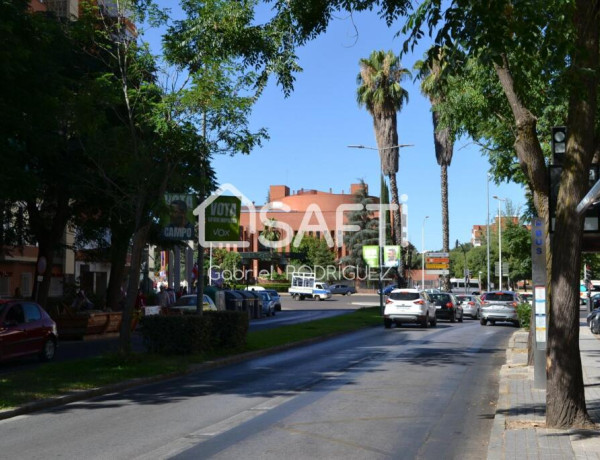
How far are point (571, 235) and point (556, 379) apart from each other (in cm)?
164

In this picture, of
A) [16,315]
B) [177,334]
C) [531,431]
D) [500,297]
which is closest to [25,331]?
[16,315]

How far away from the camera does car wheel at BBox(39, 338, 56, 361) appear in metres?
19.5

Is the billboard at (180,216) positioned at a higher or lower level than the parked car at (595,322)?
higher

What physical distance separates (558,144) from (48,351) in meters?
13.8

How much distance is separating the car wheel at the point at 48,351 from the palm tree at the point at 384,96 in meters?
30.8

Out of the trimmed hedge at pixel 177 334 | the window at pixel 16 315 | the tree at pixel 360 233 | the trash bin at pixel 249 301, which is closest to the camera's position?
the window at pixel 16 315

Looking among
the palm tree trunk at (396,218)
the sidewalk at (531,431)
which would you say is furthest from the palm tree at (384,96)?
the sidewalk at (531,431)

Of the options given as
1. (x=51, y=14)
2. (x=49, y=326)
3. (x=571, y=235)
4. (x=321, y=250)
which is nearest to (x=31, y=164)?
(x=51, y=14)

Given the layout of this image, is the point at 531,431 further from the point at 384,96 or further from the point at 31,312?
the point at 384,96

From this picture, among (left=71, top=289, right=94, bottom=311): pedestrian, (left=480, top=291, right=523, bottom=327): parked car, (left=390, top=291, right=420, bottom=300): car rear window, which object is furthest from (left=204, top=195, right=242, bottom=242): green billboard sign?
(left=480, top=291, right=523, bottom=327): parked car

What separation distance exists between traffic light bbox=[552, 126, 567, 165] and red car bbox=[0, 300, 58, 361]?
1235 centimetres

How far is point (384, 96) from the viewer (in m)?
48.7

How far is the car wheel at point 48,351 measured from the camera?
19469 millimetres

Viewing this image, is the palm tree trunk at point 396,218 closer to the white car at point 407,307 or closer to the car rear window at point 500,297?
the car rear window at point 500,297
